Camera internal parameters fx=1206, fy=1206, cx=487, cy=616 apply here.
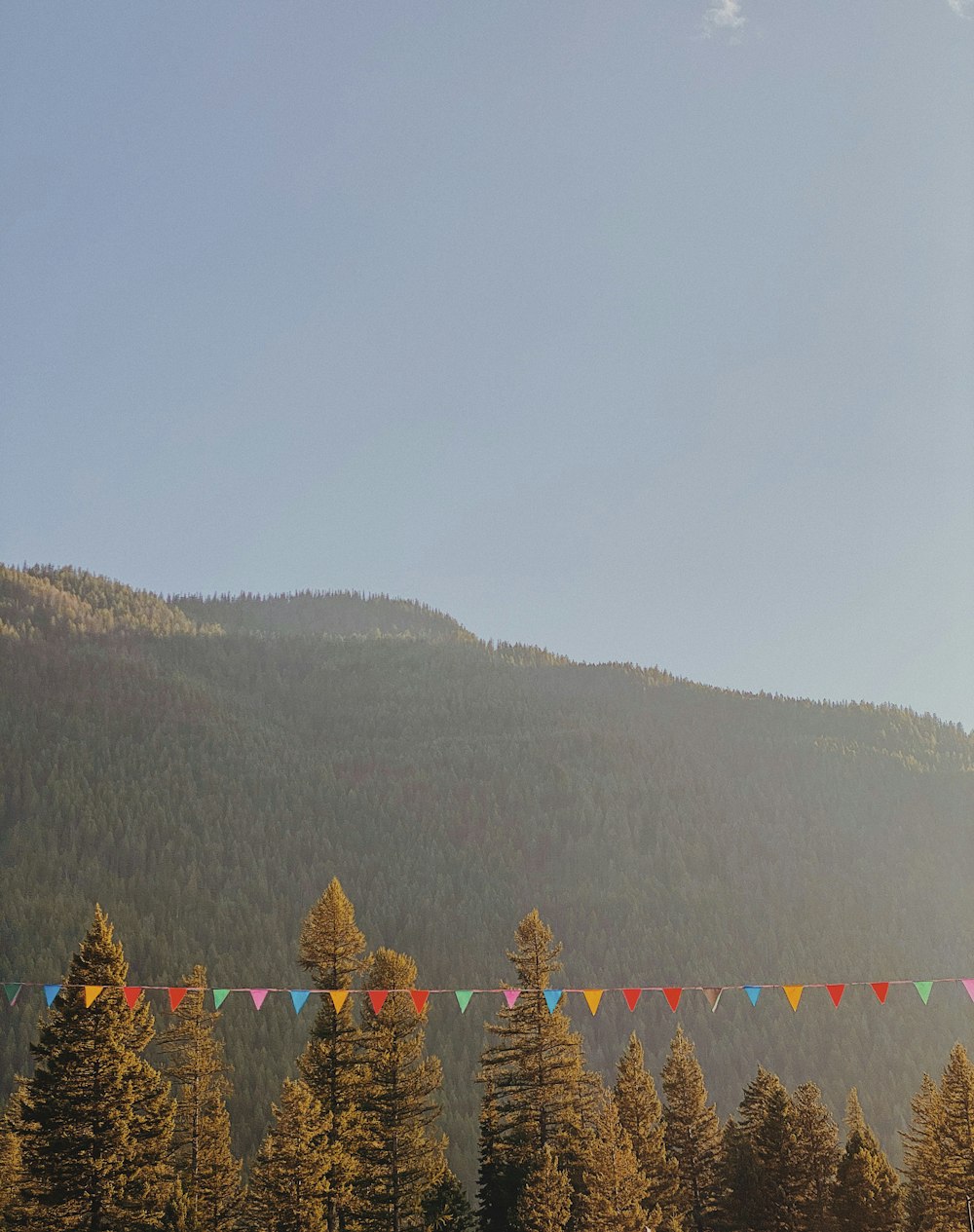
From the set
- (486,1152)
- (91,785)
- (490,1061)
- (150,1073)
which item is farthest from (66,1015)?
(91,785)

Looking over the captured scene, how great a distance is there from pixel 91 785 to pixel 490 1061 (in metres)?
170

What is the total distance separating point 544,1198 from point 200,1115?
1387cm

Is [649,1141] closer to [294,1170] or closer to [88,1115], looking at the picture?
[294,1170]

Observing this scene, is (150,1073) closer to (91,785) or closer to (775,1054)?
(775,1054)

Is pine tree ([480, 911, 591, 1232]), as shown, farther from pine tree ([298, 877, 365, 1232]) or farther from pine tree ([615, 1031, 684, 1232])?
pine tree ([615, 1031, 684, 1232])

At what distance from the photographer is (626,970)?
165 metres

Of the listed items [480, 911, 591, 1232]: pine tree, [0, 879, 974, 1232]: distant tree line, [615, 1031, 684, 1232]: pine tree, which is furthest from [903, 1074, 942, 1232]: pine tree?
[480, 911, 591, 1232]: pine tree

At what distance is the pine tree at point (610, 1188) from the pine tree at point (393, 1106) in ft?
18.6

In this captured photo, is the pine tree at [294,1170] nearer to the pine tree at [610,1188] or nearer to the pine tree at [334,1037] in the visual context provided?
the pine tree at [334,1037]

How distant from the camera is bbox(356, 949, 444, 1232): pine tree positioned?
3884 cm

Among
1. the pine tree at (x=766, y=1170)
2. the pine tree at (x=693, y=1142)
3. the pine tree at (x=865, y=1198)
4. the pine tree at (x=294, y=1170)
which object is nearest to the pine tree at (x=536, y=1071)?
the pine tree at (x=294, y=1170)

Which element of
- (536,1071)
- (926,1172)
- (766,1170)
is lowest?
(766,1170)

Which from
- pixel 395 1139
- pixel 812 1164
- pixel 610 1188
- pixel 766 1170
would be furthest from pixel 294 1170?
pixel 812 1164

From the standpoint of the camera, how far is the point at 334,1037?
37.7 meters
